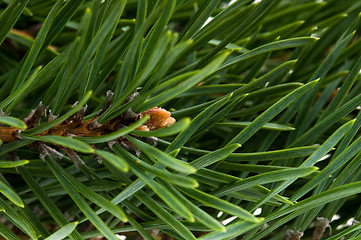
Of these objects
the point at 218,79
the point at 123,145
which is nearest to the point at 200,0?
the point at 218,79

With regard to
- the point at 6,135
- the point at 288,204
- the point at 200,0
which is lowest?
the point at 288,204

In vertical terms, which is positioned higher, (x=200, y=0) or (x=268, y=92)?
(x=200, y=0)

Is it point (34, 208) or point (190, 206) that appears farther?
point (34, 208)

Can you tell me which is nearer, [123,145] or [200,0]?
[123,145]

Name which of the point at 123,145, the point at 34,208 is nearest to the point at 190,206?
the point at 123,145

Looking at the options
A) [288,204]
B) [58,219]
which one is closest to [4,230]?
[58,219]

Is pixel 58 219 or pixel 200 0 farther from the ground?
pixel 200 0

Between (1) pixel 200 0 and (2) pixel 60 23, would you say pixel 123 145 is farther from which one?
(1) pixel 200 0

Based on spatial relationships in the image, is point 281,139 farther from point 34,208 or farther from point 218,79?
point 34,208
